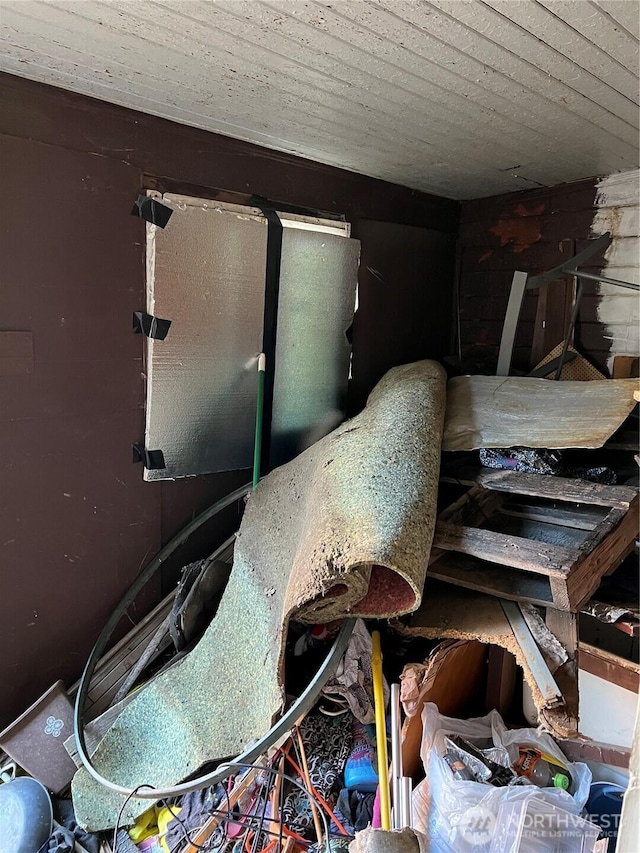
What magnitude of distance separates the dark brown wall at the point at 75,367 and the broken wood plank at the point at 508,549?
44.2 inches

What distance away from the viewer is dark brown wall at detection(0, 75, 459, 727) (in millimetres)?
1779

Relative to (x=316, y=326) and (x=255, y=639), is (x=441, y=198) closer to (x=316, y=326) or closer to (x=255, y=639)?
(x=316, y=326)

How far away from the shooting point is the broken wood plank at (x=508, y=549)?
1.42 meters

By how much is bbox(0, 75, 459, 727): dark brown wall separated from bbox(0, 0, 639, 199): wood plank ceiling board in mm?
118

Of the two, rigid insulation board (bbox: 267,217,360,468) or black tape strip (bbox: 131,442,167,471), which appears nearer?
black tape strip (bbox: 131,442,167,471)

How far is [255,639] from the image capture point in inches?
65.6

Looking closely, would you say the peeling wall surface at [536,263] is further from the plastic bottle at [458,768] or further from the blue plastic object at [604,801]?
the plastic bottle at [458,768]

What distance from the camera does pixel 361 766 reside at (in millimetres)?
1795

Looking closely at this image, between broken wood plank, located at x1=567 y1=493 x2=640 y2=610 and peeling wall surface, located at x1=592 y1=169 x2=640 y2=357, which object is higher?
peeling wall surface, located at x1=592 y1=169 x2=640 y2=357

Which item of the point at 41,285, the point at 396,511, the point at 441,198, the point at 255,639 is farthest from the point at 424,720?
the point at 441,198

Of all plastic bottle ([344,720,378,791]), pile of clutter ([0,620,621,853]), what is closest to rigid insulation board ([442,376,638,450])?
pile of clutter ([0,620,621,853])

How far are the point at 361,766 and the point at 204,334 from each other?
62.8 inches

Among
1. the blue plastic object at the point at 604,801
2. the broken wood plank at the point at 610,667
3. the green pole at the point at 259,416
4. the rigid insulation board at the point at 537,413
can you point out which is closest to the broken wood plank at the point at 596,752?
the blue plastic object at the point at 604,801

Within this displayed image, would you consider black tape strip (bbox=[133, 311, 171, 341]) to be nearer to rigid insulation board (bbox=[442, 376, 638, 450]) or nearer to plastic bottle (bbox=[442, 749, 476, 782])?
rigid insulation board (bbox=[442, 376, 638, 450])
